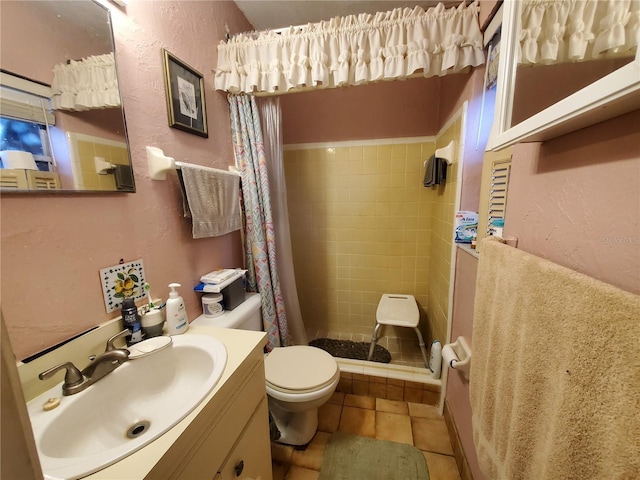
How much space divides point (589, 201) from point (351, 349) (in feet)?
6.09

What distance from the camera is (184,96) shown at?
1087 millimetres

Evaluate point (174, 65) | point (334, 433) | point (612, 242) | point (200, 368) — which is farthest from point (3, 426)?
point (334, 433)

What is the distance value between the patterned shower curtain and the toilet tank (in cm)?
8

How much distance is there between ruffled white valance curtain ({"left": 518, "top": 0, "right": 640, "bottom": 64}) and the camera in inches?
14.1

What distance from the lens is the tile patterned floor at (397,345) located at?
6.04ft

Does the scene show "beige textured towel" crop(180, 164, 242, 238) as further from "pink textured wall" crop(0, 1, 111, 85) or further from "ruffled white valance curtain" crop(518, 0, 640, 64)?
"ruffled white valance curtain" crop(518, 0, 640, 64)

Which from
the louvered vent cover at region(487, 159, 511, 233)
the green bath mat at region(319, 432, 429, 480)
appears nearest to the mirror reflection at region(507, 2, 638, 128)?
the louvered vent cover at region(487, 159, 511, 233)

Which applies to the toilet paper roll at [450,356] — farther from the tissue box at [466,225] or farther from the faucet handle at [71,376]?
the faucet handle at [71,376]

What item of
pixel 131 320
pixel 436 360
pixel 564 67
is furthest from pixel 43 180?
pixel 436 360

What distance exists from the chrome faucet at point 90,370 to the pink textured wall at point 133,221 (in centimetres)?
10

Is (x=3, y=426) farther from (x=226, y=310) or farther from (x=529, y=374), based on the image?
(x=226, y=310)

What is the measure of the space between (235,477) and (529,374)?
84cm

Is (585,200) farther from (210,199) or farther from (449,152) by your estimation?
(210,199)

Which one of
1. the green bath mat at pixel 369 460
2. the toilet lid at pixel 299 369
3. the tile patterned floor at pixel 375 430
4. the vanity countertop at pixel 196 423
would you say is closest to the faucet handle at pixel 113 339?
the vanity countertop at pixel 196 423
